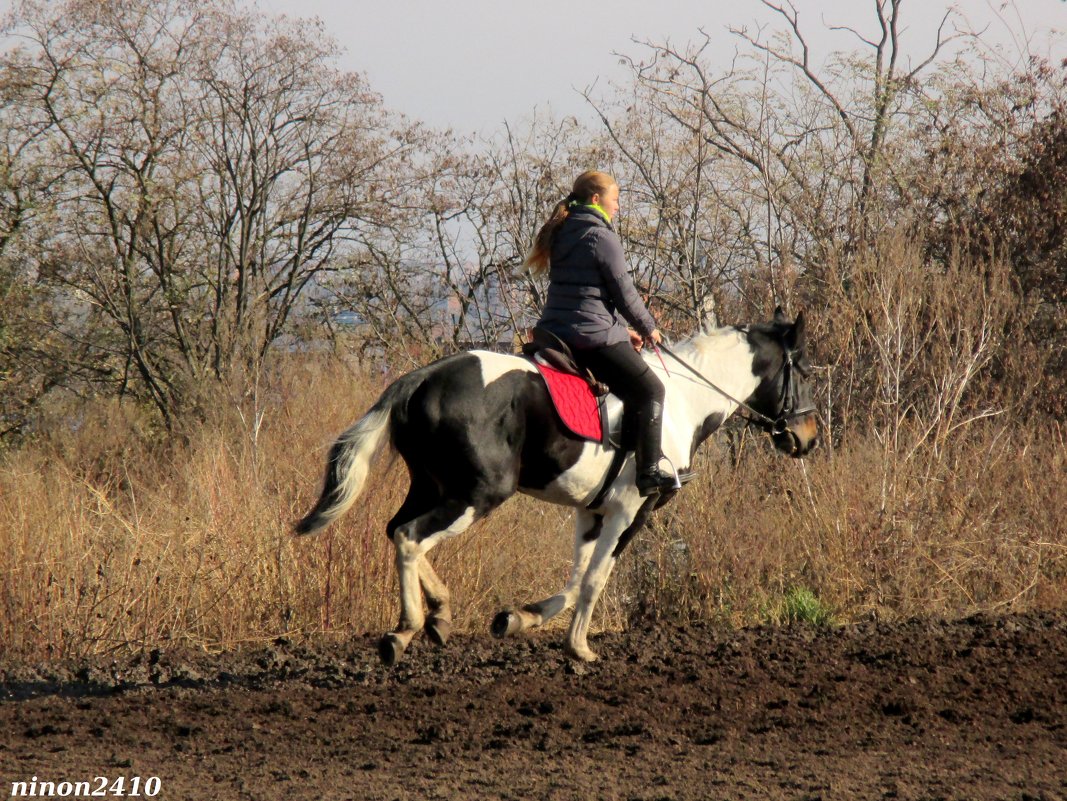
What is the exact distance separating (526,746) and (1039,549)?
566cm

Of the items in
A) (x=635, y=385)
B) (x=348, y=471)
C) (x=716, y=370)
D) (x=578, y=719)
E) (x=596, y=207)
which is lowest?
(x=578, y=719)

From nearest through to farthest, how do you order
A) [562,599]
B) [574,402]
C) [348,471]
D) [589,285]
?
[348,471]
[574,402]
[589,285]
[562,599]

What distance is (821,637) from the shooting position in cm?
828

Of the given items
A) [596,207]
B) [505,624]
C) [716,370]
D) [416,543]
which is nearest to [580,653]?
[505,624]

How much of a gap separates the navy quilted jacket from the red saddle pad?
0.79 ft

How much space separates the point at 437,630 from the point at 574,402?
1373 millimetres

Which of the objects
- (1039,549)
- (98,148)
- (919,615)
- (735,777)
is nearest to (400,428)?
(735,777)

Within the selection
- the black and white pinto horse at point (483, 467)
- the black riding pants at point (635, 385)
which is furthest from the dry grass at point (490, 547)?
the black riding pants at point (635, 385)

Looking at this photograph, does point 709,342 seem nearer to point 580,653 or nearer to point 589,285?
point 589,285

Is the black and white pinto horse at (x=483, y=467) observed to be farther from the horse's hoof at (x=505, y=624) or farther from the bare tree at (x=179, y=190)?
the bare tree at (x=179, y=190)

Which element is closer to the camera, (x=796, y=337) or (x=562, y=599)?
(x=562, y=599)

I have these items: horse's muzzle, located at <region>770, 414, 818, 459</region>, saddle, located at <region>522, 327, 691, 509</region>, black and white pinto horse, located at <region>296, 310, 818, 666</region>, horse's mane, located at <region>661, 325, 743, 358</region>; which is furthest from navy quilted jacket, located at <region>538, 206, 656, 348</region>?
horse's muzzle, located at <region>770, 414, 818, 459</region>

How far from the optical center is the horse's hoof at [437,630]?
6.28 m

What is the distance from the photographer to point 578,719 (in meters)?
6.04
